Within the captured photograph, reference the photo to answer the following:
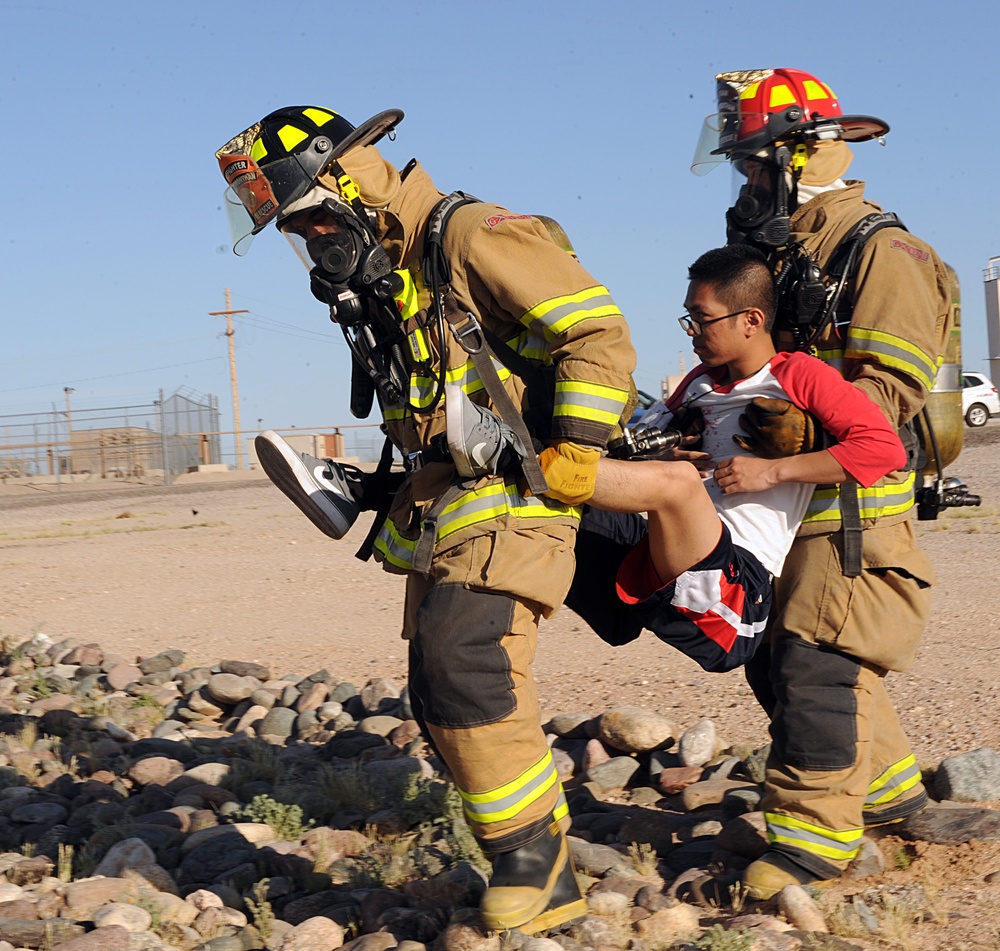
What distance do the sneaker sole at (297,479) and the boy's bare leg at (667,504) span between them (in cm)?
81

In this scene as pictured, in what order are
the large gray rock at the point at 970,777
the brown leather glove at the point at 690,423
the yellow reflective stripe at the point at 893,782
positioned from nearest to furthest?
the brown leather glove at the point at 690,423
the yellow reflective stripe at the point at 893,782
the large gray rock at the point at 970,777

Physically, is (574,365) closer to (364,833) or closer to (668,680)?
(364,833)

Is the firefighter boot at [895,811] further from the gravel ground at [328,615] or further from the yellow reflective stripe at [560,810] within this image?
the yellow reflective stripe at [560,810]

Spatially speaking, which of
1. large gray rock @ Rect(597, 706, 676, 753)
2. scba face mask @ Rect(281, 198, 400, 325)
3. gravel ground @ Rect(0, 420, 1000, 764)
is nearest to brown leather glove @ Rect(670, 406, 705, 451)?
scba face mask @ Rect(281, 198, 400, 325)

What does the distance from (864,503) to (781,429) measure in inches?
16.3

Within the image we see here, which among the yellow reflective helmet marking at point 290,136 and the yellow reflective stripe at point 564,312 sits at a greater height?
the yellow reflective helmet marking at point 290,136

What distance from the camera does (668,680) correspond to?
6.71 m

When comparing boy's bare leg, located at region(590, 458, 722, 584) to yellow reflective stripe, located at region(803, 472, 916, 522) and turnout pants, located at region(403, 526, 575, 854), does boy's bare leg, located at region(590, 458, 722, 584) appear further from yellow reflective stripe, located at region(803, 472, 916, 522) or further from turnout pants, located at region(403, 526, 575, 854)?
yellow reflective stripe, located at region(803, 472, 916, 522)

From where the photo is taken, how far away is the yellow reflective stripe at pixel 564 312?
3.35 m

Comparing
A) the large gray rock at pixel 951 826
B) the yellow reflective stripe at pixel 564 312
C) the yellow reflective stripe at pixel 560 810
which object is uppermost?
the yellow reflective stripe at pixel 564 312

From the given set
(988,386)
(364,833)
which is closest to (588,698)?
(364,833)

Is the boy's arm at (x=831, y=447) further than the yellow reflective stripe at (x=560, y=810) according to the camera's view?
Yes

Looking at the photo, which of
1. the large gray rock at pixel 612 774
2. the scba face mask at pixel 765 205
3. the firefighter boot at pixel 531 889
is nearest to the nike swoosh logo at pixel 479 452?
the firefighter boot at pixel 531 889

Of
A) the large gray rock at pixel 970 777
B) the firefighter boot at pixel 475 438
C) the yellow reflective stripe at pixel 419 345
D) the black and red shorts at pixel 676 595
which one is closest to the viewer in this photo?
the firefighter boot at pixel 475 438
